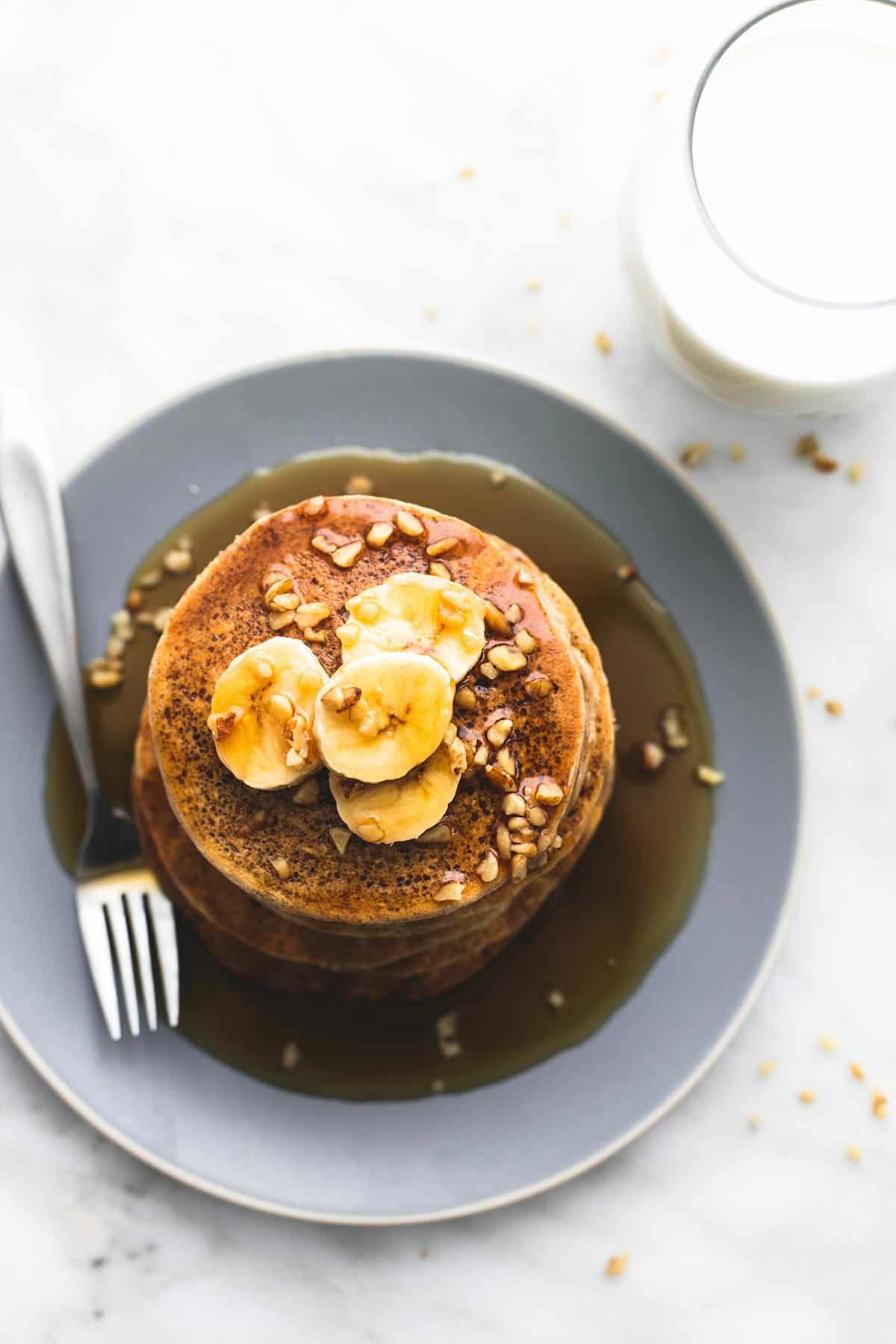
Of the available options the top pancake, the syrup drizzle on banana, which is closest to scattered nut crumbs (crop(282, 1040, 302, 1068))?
the top pancake

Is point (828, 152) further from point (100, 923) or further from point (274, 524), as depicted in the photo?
point (100, 923)

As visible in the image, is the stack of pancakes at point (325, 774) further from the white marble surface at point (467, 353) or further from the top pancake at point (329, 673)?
the white marble surface at point (467, 353)

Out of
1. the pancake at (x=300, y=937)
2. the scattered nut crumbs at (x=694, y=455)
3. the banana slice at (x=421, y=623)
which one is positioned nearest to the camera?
the banana slice at (x=421, y=623)

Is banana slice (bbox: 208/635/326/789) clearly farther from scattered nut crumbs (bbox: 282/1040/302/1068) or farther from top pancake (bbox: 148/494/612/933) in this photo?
scattered nut crumbs (bbox: 282/1040/302/1068)

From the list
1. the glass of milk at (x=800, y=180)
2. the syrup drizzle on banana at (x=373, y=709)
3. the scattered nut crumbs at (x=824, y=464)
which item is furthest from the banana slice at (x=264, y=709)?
the scattered nut crumbs at (x=824, y=464)

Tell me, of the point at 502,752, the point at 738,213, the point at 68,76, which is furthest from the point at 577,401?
the point at 68,76

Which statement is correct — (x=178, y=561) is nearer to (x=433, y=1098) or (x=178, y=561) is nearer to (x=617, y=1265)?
(x=433, y=1098)

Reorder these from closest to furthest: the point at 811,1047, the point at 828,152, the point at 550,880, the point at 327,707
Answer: the point at 327,707 → the point at 828,152 → the point at 550,880 → the point at 811,1047
